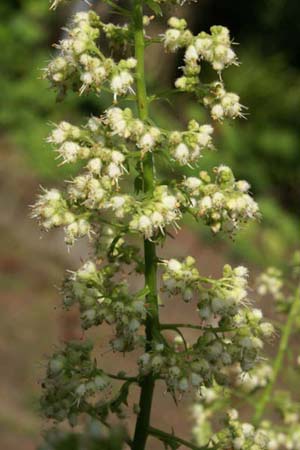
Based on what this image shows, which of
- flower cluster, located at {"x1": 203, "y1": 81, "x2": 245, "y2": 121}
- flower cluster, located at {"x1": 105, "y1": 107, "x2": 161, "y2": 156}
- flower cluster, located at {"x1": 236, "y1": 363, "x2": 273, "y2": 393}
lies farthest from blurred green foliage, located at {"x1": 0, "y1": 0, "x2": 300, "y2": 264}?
flower cluster, located at {"x1": 105, "y1": 107, "x2": 161, "y2": 156}

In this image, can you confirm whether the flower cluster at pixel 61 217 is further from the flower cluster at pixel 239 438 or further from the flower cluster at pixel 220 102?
the flower cluster at pixel 239 438

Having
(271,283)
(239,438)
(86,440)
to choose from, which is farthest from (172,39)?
(271,283)

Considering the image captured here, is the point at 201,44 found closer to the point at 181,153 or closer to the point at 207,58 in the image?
the point at 207,58

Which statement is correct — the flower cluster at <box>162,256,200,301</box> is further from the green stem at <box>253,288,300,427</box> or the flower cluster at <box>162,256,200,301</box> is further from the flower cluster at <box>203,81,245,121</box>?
the green stem at <box>253,288,300,427</box>

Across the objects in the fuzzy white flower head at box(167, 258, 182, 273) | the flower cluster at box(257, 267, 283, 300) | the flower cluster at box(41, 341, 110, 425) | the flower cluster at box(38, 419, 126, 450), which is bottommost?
the flower cluster at box(38, 419, 126, 450)

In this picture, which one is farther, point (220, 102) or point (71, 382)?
point (71, 382)

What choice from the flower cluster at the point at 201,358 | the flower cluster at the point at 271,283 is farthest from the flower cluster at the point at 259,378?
the flower cluster at the point at 201,358

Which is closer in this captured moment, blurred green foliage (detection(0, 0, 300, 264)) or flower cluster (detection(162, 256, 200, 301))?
flower cluster (detection(162, 256, 200, 301))
